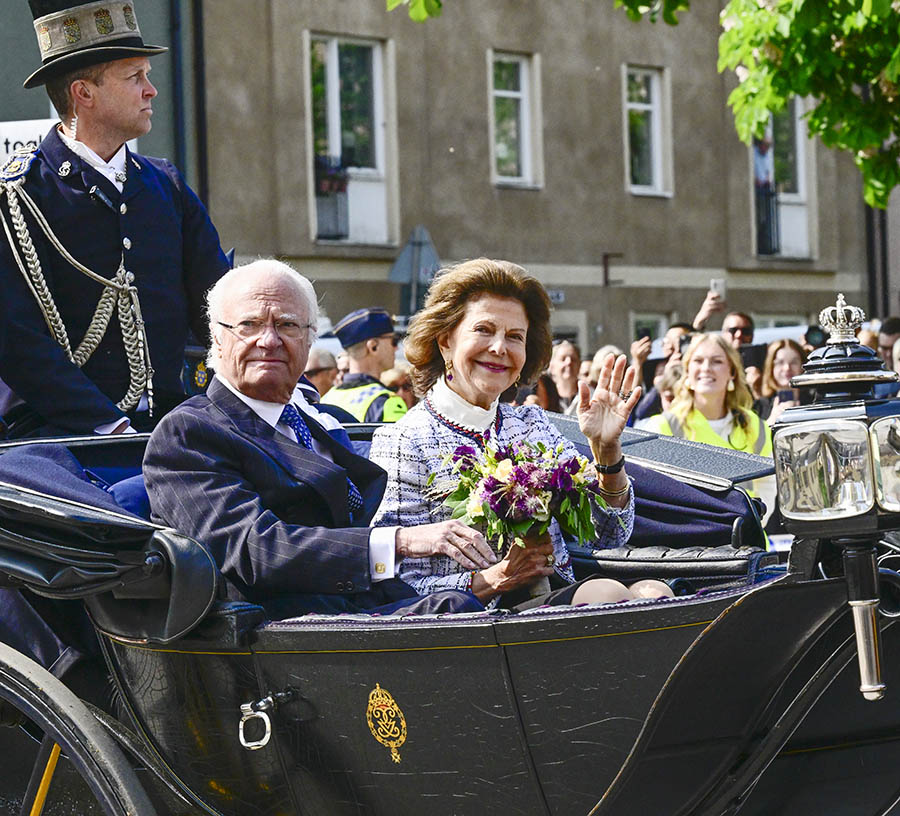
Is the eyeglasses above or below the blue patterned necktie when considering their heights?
above

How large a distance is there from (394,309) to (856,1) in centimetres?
1102

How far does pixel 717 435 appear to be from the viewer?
23.7 feet

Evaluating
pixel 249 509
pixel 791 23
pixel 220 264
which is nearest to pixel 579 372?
pixel 791 23

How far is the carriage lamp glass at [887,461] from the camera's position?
2.53m

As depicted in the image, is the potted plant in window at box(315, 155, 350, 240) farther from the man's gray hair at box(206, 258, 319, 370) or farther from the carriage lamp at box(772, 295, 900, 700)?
the carriage lamp at box(772, 295, 900, 700)

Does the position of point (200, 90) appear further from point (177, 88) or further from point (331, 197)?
point (177, 88)

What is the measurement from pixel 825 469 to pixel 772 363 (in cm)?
703

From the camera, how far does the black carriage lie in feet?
8.77

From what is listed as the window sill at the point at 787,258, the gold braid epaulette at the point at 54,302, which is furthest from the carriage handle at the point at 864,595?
the window sill at the point at 787,258

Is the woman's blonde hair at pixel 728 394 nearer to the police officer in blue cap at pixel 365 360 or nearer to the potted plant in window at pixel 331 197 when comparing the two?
the police officer in blue cap at pixel 365 360

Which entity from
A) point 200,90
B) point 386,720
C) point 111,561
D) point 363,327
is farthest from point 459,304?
point 200,90

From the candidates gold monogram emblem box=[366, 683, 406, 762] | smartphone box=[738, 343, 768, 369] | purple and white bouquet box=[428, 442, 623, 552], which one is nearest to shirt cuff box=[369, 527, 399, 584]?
purple and white bouquet box=[428, 442, 623, 552]

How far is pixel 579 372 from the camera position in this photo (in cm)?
1020

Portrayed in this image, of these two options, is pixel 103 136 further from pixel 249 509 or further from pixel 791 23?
pixel 791 23
